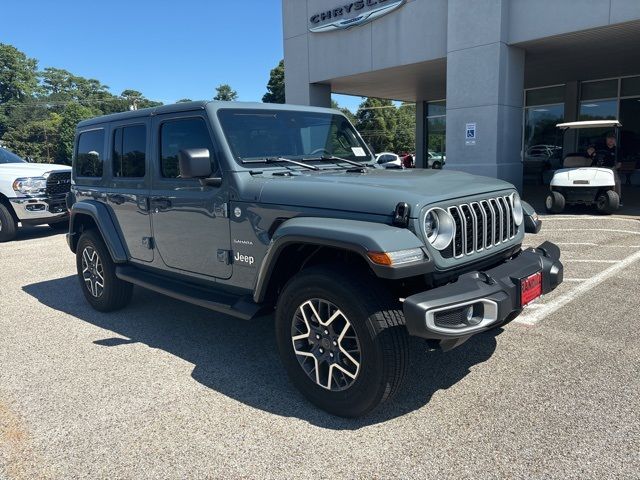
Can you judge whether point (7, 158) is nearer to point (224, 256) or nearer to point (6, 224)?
point (6, 224)

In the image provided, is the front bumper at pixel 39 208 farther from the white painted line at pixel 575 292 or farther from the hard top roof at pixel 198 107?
the white painted line at pixel 575 292

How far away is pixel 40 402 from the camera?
3475 millimetres

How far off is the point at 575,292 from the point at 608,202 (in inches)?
246

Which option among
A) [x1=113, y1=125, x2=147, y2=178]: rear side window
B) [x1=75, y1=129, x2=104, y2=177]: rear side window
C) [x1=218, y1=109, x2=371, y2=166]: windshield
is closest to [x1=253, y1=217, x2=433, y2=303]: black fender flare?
[x1=218, y1=109, x2=371, y2=166]: windshield

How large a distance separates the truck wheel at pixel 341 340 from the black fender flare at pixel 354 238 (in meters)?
0.23

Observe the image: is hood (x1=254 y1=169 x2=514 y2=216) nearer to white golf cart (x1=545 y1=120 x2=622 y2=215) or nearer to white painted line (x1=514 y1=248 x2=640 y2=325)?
white painted line (x1=514 y1=248 x2=640 y2=325)

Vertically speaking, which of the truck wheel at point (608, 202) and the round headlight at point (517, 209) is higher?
the round headlight at point (517, 209)

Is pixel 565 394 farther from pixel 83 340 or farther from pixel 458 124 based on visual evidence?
pixel 458 124

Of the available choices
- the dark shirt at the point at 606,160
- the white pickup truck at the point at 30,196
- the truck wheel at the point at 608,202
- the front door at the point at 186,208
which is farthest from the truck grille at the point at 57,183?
the dark shirt at the point at 606,160

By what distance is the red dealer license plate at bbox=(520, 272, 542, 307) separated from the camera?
3114 mm

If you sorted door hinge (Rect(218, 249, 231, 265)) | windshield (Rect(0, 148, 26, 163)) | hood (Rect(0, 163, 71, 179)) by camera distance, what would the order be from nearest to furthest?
door hinge (Rect(218, 249, 231, 265)) → hood (Rect(0, 163, 71, 179)) → windshield (Rect(0, 148, 26, 163))

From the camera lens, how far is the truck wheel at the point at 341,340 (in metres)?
2.87

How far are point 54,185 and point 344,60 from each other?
10243 millimetres

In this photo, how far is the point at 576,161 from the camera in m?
11.5
